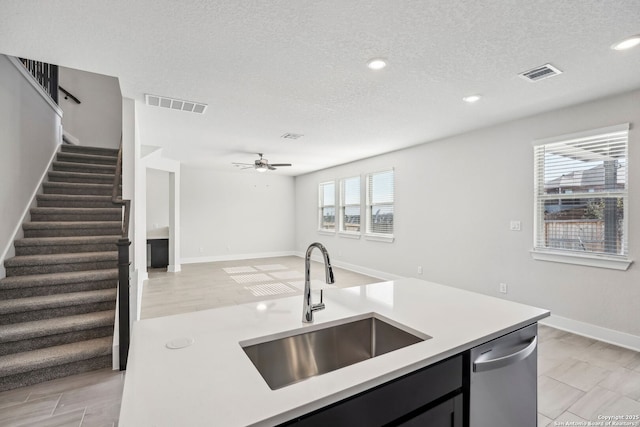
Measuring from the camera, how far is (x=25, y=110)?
3.71 meters

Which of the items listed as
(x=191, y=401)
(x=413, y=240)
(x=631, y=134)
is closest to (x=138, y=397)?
(x=191, y=401)

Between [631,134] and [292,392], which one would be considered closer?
[292,392]

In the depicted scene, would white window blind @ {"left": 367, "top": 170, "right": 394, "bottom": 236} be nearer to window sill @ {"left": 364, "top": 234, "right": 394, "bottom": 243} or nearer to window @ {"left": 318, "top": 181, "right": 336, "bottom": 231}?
window sill @ {"left": 364, "top": 234, "right": 394, "bottom": 243}

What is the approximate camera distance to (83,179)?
4.71 meters

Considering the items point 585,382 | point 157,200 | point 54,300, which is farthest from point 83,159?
point 585,382

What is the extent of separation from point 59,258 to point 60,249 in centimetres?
32

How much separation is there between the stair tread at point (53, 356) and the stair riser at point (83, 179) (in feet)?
9.41

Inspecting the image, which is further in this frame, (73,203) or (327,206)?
(327,206)

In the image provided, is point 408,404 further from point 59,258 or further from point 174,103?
point 59,258

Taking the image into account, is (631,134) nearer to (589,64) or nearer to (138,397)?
(589,64)

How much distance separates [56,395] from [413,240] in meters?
4.87

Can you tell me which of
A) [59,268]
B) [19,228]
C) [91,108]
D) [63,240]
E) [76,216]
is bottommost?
[59,268]

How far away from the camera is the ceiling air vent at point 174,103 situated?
3.26 meters

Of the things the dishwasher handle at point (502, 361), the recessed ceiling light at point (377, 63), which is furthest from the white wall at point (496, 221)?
the dishwasher handle at point (502, 361)
